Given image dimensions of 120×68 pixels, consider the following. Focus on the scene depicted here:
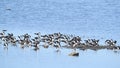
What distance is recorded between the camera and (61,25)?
62.1m

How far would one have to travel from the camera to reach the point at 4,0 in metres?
89.4

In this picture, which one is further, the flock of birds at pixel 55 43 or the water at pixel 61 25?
the flock of birds at pixel 55 43

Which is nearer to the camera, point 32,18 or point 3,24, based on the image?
point 3,24

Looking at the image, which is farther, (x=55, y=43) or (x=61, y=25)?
(x=61, y=25)

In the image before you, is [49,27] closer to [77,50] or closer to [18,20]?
[18,20]

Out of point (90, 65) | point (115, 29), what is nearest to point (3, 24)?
point (115, 29)

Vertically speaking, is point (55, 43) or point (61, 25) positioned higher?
point (61, 25)

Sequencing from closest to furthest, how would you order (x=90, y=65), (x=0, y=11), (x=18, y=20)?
(x=90, y=65) < (x=18, y=20) < (x=0, y=11)

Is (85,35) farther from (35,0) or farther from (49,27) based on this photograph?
(35,0)

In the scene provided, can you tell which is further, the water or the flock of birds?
the flock of birds

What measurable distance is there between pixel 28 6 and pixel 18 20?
1718cm

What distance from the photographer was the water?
3684 cm

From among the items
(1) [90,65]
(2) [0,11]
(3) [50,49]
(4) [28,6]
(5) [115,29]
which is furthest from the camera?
(4) [28,6]

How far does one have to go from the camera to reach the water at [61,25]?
3684 centimetres
